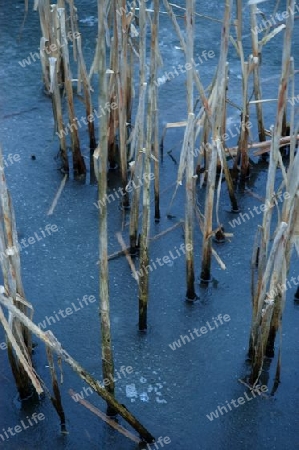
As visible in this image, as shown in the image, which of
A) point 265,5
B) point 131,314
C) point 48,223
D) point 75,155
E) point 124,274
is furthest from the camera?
point 265,5

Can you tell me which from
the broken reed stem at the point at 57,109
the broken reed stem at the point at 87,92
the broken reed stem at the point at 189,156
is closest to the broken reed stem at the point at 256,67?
the broken reed stem at the point at 189,156

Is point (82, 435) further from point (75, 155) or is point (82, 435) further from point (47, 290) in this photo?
point (75, 155)

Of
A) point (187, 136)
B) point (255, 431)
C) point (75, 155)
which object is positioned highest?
point (187, 136)

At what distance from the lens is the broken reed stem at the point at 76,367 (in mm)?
2875

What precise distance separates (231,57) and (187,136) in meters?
3.37

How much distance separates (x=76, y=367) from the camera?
2.92 metres

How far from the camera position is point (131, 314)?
158 inches

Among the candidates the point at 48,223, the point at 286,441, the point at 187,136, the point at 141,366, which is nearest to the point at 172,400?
the point at 141,366

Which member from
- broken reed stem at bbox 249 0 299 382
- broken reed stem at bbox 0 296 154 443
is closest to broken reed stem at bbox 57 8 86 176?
broken reed stem at bbox 249 0 299 382

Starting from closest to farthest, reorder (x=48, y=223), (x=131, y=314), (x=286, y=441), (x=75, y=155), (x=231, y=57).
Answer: (x=286, y=441) → (x=131, y=314) → (x=48, y=223) → (x=75, y=155) → (x=231, y=57)

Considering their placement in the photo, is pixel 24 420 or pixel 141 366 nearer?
pixel 24 420

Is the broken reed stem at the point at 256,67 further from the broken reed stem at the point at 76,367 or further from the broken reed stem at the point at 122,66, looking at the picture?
the broken reed stem at the point at 76,367

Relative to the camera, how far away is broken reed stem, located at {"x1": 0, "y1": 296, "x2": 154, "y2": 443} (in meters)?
2.88

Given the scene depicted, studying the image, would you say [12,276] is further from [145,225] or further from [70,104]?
[70,104]
